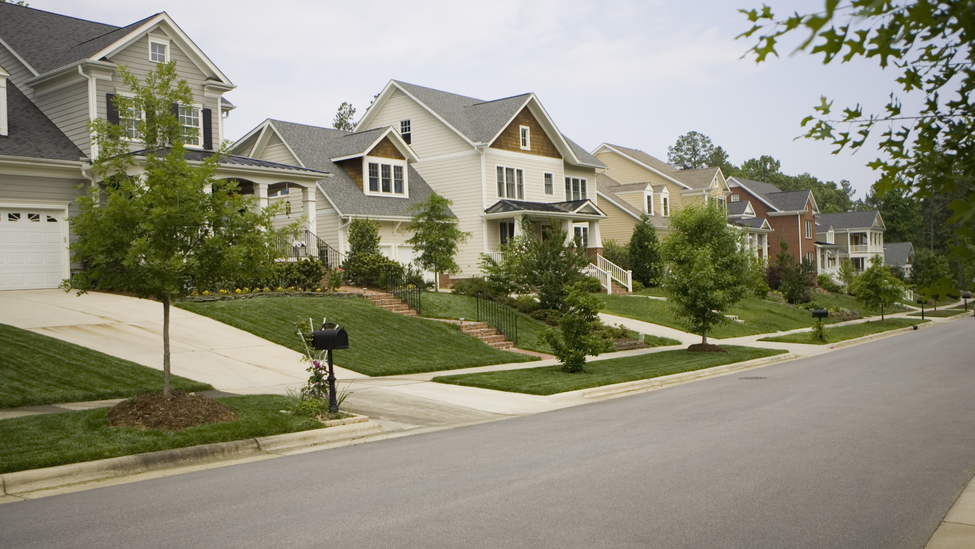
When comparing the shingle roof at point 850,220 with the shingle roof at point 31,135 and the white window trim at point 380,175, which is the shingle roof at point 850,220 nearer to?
the white window trim at point 380,175

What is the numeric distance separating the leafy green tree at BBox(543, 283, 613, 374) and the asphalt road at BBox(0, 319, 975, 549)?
559 centimetres

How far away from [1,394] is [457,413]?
7.19 metres

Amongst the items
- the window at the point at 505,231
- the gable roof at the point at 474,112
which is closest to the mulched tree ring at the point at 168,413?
the gable roof at the point at 474,112

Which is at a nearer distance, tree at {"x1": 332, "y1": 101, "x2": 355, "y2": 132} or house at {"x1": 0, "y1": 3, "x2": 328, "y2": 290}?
house at {"x1": 0, "y1": 3, "x2": 328, "y2": 290}

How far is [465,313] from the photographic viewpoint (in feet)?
85.6

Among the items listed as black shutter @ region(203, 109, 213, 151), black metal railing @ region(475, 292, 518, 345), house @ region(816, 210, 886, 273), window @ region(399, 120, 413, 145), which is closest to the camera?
black metal railing @ region(475, 292, 518, 345)

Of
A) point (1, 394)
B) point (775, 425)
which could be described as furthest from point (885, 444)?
point (1, 394)

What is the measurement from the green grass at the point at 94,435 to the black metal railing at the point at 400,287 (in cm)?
1402

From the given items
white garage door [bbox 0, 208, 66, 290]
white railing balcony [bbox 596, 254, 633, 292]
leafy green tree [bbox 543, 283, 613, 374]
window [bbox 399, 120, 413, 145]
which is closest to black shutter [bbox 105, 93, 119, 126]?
white garage door [bbox 0, 208, 66, 290]

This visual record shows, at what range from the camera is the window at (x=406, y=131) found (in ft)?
135

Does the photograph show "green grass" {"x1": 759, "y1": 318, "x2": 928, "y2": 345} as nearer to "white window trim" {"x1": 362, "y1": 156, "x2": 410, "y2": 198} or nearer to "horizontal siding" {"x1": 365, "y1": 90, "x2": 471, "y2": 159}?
"white window trim" {"x1": 362, "y1": 156, "x2": 410, "y2": 198}

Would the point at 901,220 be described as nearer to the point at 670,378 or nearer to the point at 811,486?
the point at 670,378

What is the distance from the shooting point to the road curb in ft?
26.3

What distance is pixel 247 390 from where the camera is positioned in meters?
14.1
